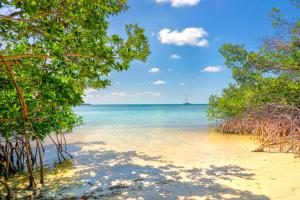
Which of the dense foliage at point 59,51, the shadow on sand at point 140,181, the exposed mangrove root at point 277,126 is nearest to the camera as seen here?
the dense foliage at point 59,51

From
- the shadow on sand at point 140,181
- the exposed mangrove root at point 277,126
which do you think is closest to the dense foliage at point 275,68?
the exposed mangrove root at point 277,126

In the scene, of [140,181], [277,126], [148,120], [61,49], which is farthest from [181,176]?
[148,120]

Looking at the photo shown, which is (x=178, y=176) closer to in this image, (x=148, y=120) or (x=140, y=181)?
(x=140, y=181)

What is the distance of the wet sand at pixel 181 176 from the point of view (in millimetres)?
4562

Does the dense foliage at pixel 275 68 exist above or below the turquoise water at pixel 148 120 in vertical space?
above

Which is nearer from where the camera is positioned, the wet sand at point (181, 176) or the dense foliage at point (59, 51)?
the dense foliage at point (59, 51)

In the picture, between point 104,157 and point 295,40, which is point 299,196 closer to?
point 104,157

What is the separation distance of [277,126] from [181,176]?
4.78m

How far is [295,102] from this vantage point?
404 inches

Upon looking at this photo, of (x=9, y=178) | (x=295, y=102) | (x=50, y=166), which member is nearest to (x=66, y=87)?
(x=9, y=178)

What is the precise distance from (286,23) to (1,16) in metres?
9.28

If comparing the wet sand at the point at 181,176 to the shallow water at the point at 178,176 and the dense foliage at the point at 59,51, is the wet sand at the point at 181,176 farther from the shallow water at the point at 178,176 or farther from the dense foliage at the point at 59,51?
the dense foliage at the point at 59,51

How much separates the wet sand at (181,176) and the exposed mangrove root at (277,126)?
68cm

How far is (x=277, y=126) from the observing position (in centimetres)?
866
